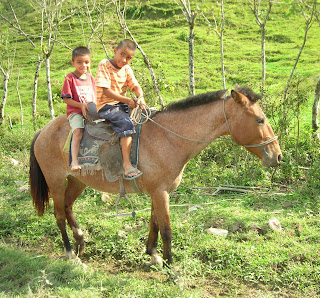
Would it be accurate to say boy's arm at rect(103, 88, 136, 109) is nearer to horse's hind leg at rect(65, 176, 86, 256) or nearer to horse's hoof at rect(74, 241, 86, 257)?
horse's hind leg at rect(65, 176, 86, 256)

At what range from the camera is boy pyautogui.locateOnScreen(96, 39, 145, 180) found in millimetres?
3746

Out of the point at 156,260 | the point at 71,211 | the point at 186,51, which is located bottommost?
the point at 156,260

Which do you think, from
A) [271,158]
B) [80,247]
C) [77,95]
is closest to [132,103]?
[77,95]

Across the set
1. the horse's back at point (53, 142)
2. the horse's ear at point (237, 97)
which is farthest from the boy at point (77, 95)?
the horse's ear at point (237, 97)

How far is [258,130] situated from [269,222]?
5.85ft

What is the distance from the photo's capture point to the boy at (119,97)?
3746 mm

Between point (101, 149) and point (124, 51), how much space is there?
119 cm

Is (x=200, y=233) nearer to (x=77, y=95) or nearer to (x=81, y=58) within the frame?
(x=77, y=95)

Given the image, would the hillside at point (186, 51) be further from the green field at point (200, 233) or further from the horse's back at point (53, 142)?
the horse's back at point (53, 142)

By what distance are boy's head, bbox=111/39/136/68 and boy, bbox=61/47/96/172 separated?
2.06 ft

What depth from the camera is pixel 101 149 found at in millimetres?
4105

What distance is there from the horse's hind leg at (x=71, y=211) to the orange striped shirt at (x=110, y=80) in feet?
4.64

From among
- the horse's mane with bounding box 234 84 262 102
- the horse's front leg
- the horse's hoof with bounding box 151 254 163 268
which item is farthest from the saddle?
the horse's mane with bounding box 234 84 262 102

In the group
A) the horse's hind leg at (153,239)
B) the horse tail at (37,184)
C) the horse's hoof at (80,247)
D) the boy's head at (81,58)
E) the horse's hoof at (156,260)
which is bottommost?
the horse's hoof at (80,247)
